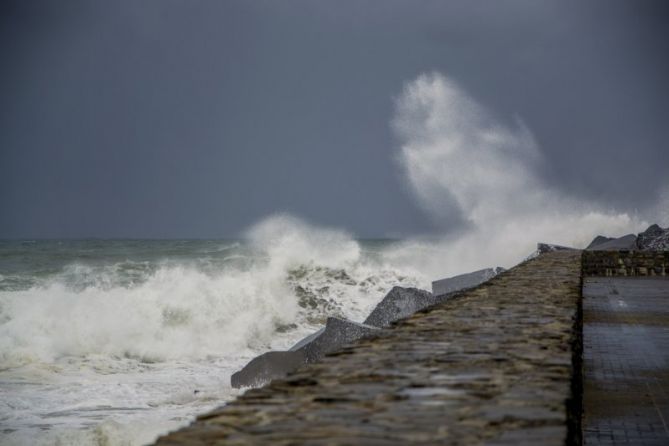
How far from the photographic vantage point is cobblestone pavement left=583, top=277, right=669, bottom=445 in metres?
3.67

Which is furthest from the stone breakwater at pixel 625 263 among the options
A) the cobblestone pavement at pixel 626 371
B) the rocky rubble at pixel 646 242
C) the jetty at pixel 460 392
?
the jetty at pixel 460 392

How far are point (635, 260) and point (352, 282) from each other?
11498 millimetres

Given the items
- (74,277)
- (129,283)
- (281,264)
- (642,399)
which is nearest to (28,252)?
(74,277)

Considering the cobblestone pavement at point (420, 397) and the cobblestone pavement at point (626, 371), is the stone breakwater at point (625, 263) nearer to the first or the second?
the cobblestone pavement at point (626, 371)

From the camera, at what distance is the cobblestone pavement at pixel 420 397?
1.60 metres

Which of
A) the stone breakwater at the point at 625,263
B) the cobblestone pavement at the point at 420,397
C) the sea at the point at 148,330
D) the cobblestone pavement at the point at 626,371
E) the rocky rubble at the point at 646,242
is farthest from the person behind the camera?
the rocky rubble at the point at 646,242

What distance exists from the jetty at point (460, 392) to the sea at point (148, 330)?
421 cm

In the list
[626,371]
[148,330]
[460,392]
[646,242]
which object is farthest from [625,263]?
[460,392]

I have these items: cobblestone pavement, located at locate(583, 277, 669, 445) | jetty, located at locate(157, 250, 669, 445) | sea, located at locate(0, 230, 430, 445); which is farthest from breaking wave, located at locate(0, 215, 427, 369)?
jetty, located at locate(157, 250, 669, 445)

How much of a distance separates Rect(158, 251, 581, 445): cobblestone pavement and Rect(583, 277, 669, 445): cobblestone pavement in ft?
2.71

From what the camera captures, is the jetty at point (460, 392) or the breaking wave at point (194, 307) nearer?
the jetty at point (460, 392)

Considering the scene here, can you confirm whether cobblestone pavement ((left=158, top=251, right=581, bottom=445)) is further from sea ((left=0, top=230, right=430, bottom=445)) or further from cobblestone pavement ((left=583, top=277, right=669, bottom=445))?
sea ((left=0, top=230, right=430, bottom=445))

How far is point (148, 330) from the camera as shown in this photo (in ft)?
51.0

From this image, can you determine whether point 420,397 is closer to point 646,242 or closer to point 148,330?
point 148,330
